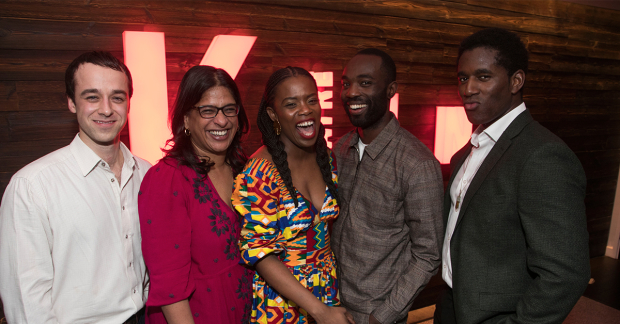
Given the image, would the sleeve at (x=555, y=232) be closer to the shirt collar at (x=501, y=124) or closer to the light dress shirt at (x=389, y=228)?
the shirt collar at (x=501, y=124)

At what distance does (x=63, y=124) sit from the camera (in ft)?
7.13

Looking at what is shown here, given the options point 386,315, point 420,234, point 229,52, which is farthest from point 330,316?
point 229,52

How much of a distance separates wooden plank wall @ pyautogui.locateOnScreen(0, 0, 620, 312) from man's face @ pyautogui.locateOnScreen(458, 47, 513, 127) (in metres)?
1.49

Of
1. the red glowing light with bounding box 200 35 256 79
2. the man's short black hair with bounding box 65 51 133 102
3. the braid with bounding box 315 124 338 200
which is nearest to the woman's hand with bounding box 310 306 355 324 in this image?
the braid with bounding box 315 124 338 200

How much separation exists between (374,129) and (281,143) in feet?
1.55

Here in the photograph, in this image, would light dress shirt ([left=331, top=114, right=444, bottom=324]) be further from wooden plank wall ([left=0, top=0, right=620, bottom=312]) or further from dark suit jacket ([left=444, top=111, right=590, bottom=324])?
wooden plank wall ([left=0, top=0, right=620, bottom=312])

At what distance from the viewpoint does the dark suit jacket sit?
4.16 feet

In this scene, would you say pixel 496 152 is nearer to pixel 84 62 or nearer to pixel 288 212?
pixel 288 212

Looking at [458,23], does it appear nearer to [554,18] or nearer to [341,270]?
[554,18]

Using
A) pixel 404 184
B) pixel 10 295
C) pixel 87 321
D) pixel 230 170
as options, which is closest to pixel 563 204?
pixel 404 184

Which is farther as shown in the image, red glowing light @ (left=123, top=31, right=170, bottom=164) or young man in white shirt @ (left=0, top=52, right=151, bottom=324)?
red glowing light @ (left=123, top=31, right=170, bottom=164)

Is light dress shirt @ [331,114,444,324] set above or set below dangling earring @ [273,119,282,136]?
A: below

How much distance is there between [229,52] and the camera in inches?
95.7

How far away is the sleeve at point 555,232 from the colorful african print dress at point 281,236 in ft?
2.72
